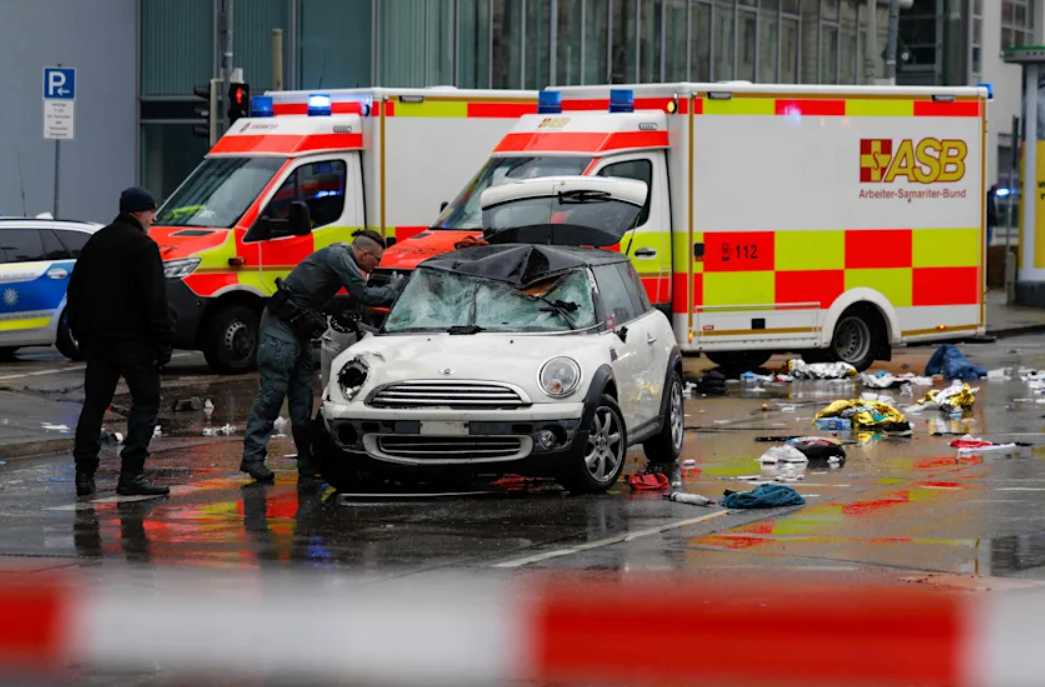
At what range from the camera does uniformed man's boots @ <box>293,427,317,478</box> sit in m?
13.1

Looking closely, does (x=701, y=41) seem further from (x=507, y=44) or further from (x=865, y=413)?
(x=865, y=413)

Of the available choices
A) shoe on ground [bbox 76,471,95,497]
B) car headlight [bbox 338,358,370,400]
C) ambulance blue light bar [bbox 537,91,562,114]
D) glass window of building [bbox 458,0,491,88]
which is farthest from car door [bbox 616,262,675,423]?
glass window of building [bbox 458,0,491,88]

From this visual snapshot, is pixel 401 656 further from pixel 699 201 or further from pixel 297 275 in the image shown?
pixel 699 201

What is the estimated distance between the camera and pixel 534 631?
7.84 m

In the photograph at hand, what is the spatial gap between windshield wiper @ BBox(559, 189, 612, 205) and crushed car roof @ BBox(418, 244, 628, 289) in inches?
177

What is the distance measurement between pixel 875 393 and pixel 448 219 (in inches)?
174

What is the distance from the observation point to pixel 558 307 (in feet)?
42.2

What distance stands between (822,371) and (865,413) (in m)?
4.82

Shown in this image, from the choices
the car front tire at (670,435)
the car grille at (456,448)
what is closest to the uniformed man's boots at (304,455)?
the car grille at (456,448)

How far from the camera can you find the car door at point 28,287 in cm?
2153

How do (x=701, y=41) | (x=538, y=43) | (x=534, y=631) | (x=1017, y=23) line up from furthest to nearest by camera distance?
(x=1017, y=23), (x=701, y=41), (x=538, y=43), (x=534, y=631)

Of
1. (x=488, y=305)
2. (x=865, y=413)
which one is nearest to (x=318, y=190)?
(x=865, y=413)

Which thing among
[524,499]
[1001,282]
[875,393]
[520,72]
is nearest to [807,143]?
[875,393]

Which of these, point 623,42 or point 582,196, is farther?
point 623,42
